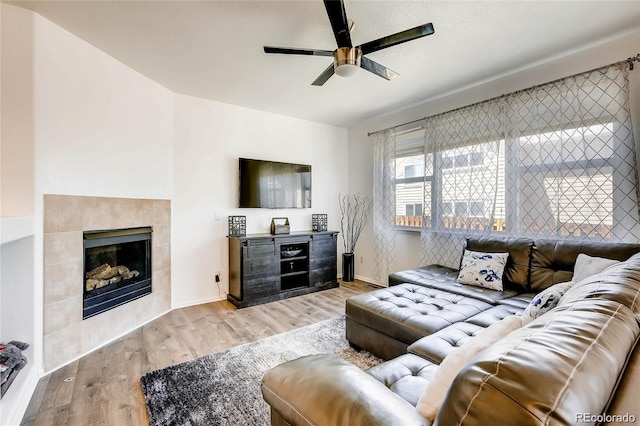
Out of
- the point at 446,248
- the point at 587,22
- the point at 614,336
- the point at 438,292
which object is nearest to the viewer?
the point at 614,336

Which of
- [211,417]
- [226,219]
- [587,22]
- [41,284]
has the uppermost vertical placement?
[587,22]

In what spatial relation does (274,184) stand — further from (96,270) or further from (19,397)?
(19,397)

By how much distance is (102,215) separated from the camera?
2.54 meters

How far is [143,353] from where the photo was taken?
2.34 meters

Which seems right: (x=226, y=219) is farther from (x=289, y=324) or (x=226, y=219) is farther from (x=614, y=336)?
(x=614, y=336)

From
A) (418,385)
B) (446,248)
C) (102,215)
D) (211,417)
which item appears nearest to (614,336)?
(418,385)

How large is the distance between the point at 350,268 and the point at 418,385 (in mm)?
3392

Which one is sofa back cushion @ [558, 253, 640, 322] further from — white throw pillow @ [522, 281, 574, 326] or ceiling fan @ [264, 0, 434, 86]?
ceiling fan @ [264, 0, 434, 86]

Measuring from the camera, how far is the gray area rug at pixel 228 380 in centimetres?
161

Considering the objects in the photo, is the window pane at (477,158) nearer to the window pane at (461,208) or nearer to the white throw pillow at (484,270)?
the window pane at (461,208)

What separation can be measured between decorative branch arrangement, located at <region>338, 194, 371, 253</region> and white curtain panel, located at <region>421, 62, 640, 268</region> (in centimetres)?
121

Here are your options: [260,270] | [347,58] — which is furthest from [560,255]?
[260,270]

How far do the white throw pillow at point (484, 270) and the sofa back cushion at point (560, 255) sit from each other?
0.80 feet

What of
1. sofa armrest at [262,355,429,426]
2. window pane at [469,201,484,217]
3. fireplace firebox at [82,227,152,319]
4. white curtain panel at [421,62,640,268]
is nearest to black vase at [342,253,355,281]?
white curtain panel at [421,62,640,268]
